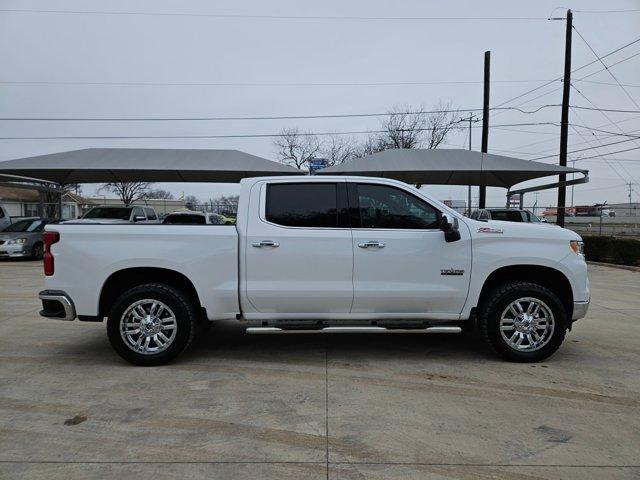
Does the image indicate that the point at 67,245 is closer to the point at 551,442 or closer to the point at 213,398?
the point at 213,398

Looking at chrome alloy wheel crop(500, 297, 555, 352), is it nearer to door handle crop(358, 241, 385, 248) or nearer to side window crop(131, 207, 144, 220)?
door handle crop(358, 241, 385, 248)

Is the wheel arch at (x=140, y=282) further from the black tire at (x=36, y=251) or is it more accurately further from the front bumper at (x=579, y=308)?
the black tire at (x=36, y=251)

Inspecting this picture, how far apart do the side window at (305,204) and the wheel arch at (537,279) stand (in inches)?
69.1

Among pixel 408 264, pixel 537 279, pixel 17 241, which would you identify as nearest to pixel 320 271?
pixel 408 264

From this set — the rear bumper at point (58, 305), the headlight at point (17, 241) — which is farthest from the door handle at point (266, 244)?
the headlight at point (17, 241)

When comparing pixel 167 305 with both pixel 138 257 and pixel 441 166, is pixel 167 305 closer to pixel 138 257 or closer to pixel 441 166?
pixel 138 257

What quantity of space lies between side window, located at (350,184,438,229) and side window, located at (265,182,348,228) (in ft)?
0.72

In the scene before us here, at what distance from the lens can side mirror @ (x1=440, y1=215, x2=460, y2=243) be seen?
5152 millimetres

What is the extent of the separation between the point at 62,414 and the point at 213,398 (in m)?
1.21

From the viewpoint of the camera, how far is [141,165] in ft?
65.1

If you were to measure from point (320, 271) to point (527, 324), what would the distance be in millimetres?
2279

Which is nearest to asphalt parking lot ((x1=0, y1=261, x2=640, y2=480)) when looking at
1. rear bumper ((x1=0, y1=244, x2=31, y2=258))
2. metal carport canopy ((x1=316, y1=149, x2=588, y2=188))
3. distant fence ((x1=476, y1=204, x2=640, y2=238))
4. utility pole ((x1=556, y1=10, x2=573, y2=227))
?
metal carport canopy ((x1=316, y1=149, x2=588, y2=188))

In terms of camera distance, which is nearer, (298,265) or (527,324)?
(298,265)

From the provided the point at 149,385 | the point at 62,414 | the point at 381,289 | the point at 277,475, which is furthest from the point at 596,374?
the point at 62,414
